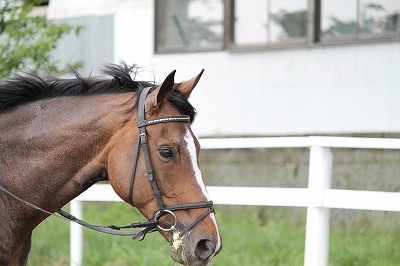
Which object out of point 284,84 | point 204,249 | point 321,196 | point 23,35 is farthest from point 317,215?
point 284,84

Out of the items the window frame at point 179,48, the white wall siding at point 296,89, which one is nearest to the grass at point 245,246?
the white wall siding at point 296,89

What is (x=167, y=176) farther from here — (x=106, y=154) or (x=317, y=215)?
(x=317, y=215)

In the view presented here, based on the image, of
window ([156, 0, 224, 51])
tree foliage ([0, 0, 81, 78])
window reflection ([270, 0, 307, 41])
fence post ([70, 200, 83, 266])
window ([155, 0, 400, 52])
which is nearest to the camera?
fence post ([70, 200, 83, 266])

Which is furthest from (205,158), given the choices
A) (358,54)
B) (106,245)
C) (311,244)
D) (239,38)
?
(311,244)

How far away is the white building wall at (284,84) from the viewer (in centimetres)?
1134

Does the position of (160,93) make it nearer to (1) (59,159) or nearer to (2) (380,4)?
(1) (59,159)

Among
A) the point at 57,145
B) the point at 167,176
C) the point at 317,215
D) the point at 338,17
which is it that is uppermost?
the point at 338,17

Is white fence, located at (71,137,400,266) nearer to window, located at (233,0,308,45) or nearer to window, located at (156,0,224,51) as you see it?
window, located at (233,0,308,45)

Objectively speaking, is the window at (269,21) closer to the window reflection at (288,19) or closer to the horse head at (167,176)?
the window reflection at (288,19)

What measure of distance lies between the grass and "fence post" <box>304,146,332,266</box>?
3.53ft

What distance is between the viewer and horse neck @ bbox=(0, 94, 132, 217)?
222 inches

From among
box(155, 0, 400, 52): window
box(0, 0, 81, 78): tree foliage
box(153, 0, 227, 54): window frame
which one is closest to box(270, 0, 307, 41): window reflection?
box(155, 0, 400, 52): window

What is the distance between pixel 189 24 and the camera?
13180 millimetres

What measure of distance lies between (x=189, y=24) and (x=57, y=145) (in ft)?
25.2
